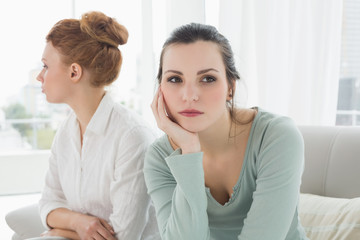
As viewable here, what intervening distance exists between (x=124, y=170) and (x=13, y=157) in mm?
3204

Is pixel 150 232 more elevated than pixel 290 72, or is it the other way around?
pixel 290 72

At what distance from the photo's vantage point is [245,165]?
1220mm

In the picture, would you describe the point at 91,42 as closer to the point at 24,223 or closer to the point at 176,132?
the point at 176,132

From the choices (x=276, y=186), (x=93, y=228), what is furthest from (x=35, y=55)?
(x=276, y=186)

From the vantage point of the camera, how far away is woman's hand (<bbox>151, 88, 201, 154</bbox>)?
1193mm

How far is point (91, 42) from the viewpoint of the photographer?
1.51m

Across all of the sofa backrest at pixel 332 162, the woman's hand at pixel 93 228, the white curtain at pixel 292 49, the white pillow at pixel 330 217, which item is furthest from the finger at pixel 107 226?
the white curtain at pixel 292 49

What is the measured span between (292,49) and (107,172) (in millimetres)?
1680

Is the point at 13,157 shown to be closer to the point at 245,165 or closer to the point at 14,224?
the point at 14,224

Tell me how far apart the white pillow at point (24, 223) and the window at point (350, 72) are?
2.24 meters

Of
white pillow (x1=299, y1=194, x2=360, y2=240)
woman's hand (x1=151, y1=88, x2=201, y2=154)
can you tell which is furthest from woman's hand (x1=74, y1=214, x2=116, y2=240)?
white pillow (x1=299, y1=194, x2=360, y2=240)

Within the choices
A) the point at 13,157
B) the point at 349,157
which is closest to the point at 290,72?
the point at 349,157

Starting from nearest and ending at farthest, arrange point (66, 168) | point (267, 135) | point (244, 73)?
point (267, 135) → point (66, 168) → point (244, 73)

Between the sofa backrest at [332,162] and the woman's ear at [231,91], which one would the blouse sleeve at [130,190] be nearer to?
the woman's ear at [231,91]
